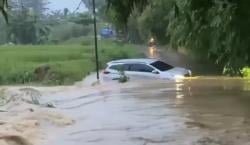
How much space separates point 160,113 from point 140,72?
13051mm

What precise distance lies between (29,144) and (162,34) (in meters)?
25.9

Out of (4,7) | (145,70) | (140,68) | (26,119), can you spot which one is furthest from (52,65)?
(4,7)

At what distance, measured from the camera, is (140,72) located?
31.7 m

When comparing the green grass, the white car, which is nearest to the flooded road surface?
the white car

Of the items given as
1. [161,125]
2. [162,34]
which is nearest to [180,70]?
[162,34]

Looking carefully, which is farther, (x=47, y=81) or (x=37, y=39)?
(x=37, y=39)

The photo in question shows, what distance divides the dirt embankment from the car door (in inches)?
219

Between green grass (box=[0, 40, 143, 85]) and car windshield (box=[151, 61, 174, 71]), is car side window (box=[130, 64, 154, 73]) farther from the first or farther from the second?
green grass (box=[0, 40, 143, 85])

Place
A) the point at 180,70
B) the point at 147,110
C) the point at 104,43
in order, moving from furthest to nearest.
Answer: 1. the point at 104,43
2. the point at 180,70
3. the point at 147,110

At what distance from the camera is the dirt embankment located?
Result: 15.2 metres

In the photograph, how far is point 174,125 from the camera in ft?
52.7

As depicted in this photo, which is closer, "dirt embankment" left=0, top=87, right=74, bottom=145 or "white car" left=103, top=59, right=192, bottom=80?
"dirt embankment" left=0, top=87, right=74, bottom=145

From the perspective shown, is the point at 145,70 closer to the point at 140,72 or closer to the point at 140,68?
the point at 140,68

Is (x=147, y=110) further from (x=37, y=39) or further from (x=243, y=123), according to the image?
(x=37, y=39)
